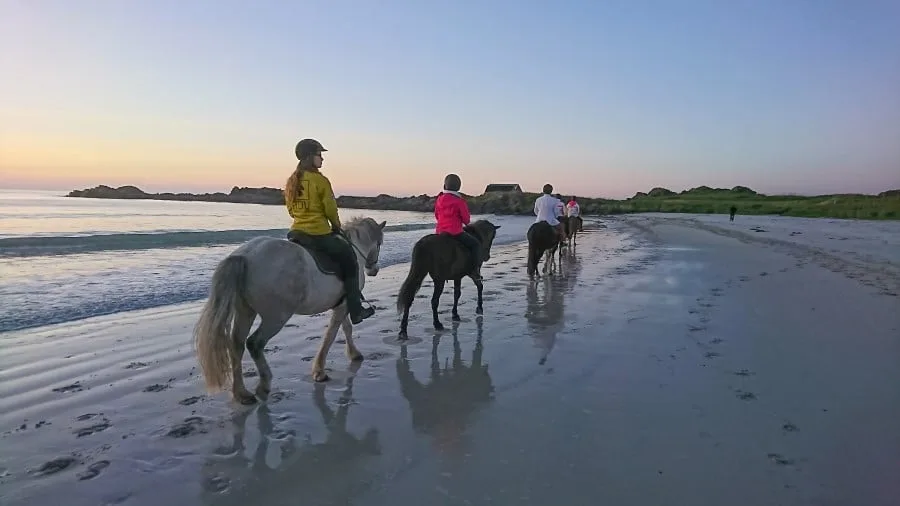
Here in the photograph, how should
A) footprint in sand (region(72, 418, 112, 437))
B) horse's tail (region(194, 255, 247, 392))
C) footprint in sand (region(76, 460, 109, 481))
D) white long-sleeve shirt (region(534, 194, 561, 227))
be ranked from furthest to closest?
1. white long-sleeve shirt (region(534, 194, 561, 227))
2. horse's tail (region(194, 255, 247, 392))
3. footprint in sand (region(72, 418, 112, 437))
4. footprint in sand (region(76, 460, 109, 481))

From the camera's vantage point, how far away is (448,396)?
5.23 metres

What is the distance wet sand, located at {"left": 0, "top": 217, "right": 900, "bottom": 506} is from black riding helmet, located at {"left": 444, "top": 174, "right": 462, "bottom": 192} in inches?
79.0

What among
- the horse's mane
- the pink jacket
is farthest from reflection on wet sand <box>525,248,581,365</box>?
the horse's mane

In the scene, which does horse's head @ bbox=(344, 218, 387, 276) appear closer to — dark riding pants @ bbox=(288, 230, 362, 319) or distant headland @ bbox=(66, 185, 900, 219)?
dark riding pants @ bbox=(288, 230, 362, 319)

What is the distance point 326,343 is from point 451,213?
10.2 feet

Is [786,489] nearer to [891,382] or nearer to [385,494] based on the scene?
[385,494]

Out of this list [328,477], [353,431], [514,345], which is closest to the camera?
[328,477]

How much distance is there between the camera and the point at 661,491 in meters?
3.39

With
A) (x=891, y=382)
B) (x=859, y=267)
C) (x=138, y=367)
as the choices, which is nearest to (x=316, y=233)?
(x=138, y=367)

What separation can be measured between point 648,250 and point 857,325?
13.2 meters

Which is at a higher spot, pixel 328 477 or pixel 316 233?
pixel 316 233

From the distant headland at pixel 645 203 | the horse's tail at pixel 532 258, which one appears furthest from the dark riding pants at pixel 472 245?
the distant headland at pixel 645 203

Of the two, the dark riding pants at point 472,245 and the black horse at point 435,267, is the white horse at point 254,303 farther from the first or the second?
the dark riding pants at point 472,245

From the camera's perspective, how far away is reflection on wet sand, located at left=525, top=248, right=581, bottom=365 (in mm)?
7410
